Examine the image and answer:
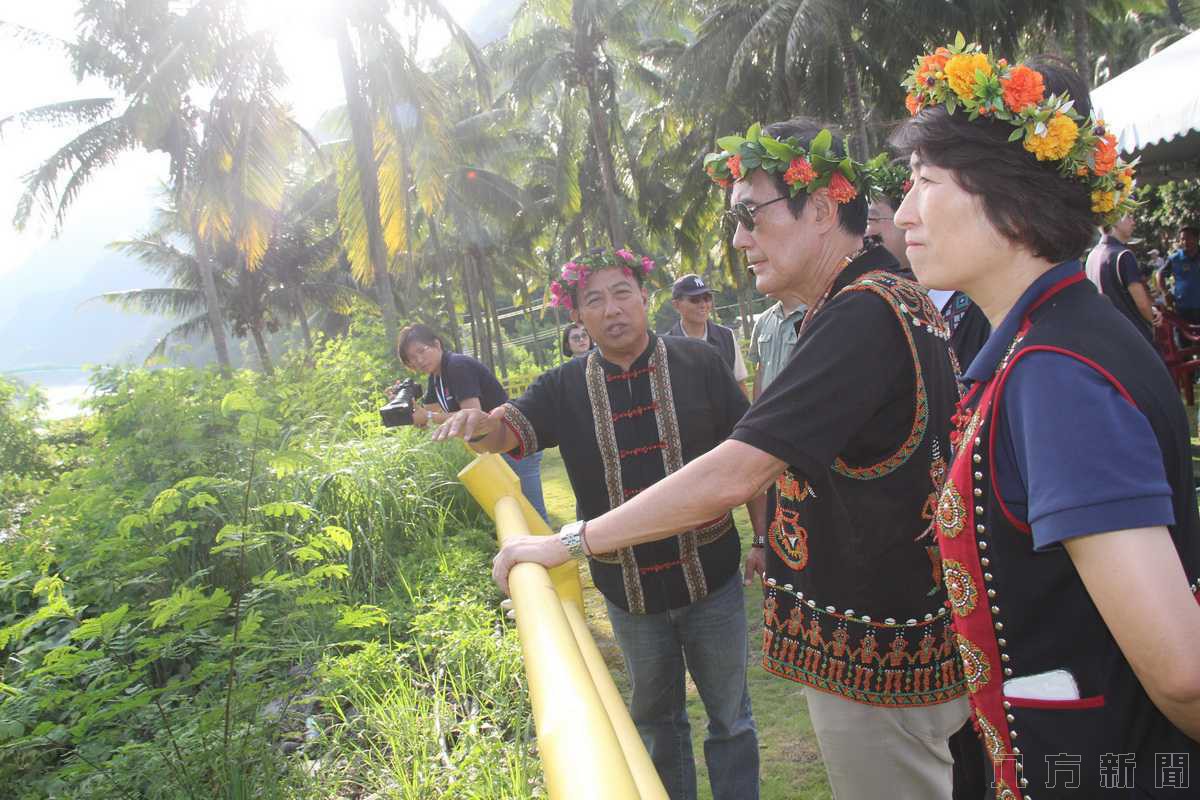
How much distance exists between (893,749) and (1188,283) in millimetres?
9748

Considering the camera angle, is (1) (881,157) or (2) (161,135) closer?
(1) (881,157)

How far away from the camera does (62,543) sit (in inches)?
157

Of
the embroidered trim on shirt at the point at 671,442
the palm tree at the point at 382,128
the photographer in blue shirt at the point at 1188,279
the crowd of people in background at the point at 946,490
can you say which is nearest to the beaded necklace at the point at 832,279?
the crowd of people in background at the point at 946,490

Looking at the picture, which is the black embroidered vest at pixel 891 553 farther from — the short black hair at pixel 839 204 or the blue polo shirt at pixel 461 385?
the blue polo shirt at pixel 461 385

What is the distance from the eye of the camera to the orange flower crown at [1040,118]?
1289mm

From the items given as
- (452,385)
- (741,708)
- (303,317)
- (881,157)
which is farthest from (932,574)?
(303,317)

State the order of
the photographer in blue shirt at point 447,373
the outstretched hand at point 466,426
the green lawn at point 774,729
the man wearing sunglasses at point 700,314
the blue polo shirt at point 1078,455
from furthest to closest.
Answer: the man wearing sunglasses at point 700,314 → the photographer in blue shirt at point 447,373 → the green lawn at point 774,729 → the outstretched hand at point 466,426 → the blue polo shirt at point 1078,455

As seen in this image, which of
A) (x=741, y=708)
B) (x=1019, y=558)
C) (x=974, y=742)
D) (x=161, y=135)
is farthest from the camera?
(x=161, y=135)

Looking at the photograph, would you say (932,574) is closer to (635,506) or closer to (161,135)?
(635,506)

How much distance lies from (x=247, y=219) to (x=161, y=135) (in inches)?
251

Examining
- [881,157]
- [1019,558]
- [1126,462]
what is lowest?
[1019,558]

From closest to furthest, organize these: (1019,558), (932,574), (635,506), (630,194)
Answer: (1019,558) → (635,506) → (932,574) → (630,194)

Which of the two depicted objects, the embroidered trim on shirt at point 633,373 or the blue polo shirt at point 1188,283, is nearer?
the embroidered trim on shirt at point 633,373

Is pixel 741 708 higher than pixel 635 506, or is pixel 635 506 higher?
pixel 635 506
